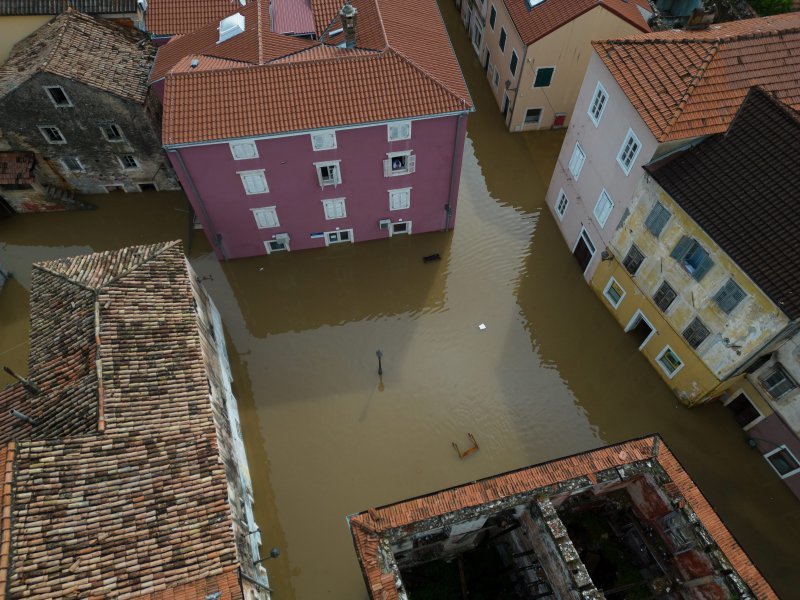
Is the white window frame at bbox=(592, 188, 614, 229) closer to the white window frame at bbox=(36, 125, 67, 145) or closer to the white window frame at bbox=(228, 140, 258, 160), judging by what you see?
the white window frame at bbox=(228, 140, 258, 160)

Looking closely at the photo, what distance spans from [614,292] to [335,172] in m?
17.2

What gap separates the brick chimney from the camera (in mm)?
26109

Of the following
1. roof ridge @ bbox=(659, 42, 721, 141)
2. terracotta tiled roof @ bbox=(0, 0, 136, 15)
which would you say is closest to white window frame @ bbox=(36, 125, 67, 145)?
terracotta tiled roof @ bbox=(0, 0, 136, 15)

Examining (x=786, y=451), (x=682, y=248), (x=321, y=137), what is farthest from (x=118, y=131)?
(x=786, y=451)

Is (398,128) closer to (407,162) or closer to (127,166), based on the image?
(407,162)

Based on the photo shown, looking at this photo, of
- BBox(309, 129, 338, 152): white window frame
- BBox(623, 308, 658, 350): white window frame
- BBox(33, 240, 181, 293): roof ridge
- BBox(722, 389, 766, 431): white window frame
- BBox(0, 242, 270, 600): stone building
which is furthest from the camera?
BBox(623, 308, 658, 350): white window frame

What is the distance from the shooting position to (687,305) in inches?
985

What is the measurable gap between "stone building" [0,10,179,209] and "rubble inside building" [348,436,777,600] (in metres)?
26.8

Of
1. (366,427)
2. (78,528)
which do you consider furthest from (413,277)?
(78,528)

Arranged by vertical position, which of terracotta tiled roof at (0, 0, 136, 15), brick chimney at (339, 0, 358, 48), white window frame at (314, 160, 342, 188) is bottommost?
white window frame at (314, 160, 342, 188)

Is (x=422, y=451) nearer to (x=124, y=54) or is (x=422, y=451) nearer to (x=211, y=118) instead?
(x=211, y=118)

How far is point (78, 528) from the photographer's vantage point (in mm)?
16609

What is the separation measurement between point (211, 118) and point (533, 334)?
67.7 ft

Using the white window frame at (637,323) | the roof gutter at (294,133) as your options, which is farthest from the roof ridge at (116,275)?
the white window frame at (637,323)
